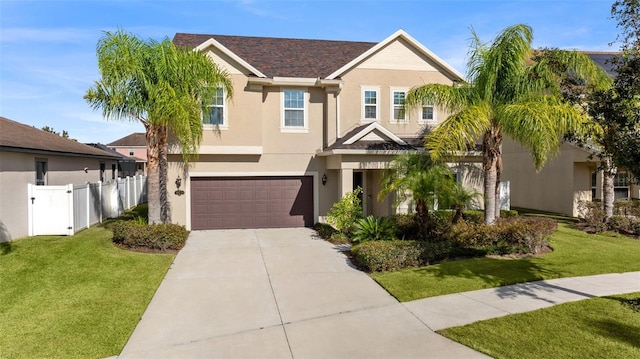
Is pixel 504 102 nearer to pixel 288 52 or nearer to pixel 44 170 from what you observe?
pixel 288 52

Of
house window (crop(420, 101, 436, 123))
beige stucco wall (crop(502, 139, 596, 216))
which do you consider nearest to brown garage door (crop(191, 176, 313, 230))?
house window (crop(420, 101, 436, 123))

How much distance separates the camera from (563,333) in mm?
5902

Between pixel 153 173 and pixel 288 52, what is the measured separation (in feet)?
29.9

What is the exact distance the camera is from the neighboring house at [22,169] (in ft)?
39.2

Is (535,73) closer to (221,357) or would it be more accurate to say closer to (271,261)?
(271,261)

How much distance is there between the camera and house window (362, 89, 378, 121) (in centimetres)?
1667

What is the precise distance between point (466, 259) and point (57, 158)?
627 inches

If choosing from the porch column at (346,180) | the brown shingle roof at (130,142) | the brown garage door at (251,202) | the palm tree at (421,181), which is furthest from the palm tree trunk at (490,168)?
the brown shingle roof at (130,142)

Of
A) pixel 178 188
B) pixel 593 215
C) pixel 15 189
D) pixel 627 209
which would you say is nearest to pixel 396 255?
pixel 178 188

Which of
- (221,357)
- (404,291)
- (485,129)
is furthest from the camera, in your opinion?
(485,129)

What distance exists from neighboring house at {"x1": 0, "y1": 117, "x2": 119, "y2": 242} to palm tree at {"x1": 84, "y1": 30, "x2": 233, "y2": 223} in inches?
118

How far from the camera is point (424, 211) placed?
12.0m

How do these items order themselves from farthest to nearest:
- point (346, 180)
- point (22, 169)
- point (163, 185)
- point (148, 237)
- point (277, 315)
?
point (163, 185)
point (346, 180)
point (22, 169)
point (148, 237)
point (277, 315)

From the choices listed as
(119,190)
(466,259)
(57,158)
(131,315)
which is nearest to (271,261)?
(131,315)
